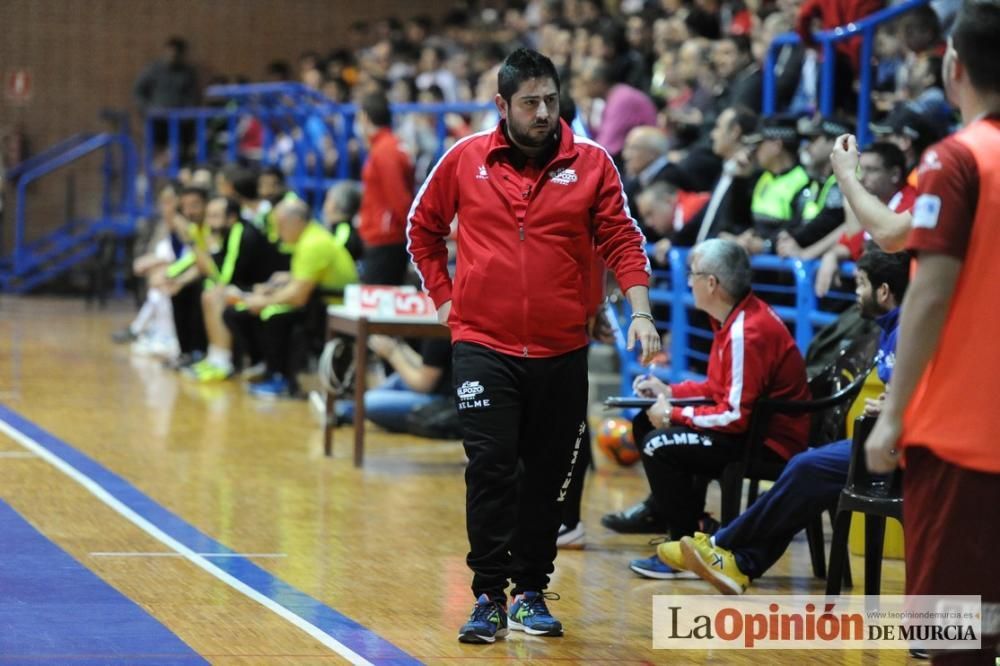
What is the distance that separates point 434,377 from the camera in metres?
10.0

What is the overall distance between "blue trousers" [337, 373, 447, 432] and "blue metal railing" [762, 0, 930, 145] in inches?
118

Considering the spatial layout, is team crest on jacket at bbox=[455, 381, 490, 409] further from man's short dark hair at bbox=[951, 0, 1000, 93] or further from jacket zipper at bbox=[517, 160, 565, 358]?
man's short dark hair at bbox=[951, 0, 1000, 93]

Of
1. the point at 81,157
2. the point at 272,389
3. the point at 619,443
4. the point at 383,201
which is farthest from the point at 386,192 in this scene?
the point at 81,157

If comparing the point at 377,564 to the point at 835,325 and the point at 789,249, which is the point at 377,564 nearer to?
the point at 835,325

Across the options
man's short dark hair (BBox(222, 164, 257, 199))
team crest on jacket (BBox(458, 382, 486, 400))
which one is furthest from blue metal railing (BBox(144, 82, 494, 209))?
team crest on jacket (BBox(458, 382, 486, 400))

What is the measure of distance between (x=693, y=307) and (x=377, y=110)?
3.01 metres

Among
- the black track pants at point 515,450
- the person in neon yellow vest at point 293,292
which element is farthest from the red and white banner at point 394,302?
the black track pants at point 515,450

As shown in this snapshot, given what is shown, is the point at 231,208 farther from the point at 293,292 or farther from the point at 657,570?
the point at 657,570

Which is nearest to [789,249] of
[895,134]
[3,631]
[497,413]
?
[895,134]

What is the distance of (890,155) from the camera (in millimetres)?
7734

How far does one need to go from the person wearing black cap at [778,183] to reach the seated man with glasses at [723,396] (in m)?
2.78

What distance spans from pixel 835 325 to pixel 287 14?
17.3m

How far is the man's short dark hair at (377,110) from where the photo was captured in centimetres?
1178

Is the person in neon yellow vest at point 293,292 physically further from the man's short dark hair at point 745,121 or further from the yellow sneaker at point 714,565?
the yellow sneaker at point 714,565
